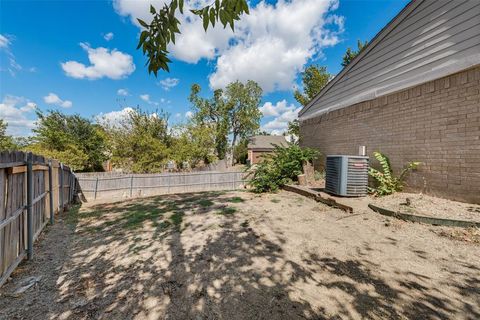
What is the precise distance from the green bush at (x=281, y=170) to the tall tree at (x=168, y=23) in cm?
701

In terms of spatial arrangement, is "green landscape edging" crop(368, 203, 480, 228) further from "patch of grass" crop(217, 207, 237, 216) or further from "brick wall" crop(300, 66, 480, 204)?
"patch of grass" crop(217, 207, 237, 216)

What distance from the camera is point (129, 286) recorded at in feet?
7.97

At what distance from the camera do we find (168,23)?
4.74 ft

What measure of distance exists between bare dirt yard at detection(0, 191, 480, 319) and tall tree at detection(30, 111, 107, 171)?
14.8 metres

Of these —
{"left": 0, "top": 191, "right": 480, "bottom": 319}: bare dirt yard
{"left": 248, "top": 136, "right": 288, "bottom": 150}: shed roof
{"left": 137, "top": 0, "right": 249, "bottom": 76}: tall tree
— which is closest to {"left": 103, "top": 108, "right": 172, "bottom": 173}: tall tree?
{"left": 0, "top": 191, "right": 480, "bottom": 319}: bare dirt yard

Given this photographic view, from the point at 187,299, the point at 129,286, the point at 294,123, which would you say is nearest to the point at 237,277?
the point at 187,299

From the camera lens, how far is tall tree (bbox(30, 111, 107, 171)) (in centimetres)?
1686

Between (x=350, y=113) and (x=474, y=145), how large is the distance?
395 centimetres

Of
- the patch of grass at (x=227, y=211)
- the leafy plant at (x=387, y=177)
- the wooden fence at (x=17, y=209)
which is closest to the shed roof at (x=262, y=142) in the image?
the leafy plant at (x=387, y=177)

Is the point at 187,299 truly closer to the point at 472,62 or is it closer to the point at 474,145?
the point at 474,145

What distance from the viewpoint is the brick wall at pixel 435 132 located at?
4.37m

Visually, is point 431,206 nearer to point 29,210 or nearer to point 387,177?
point 387,177

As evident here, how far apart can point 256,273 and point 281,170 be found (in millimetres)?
6184

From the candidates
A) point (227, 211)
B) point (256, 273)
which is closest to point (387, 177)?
point (227, 211)
